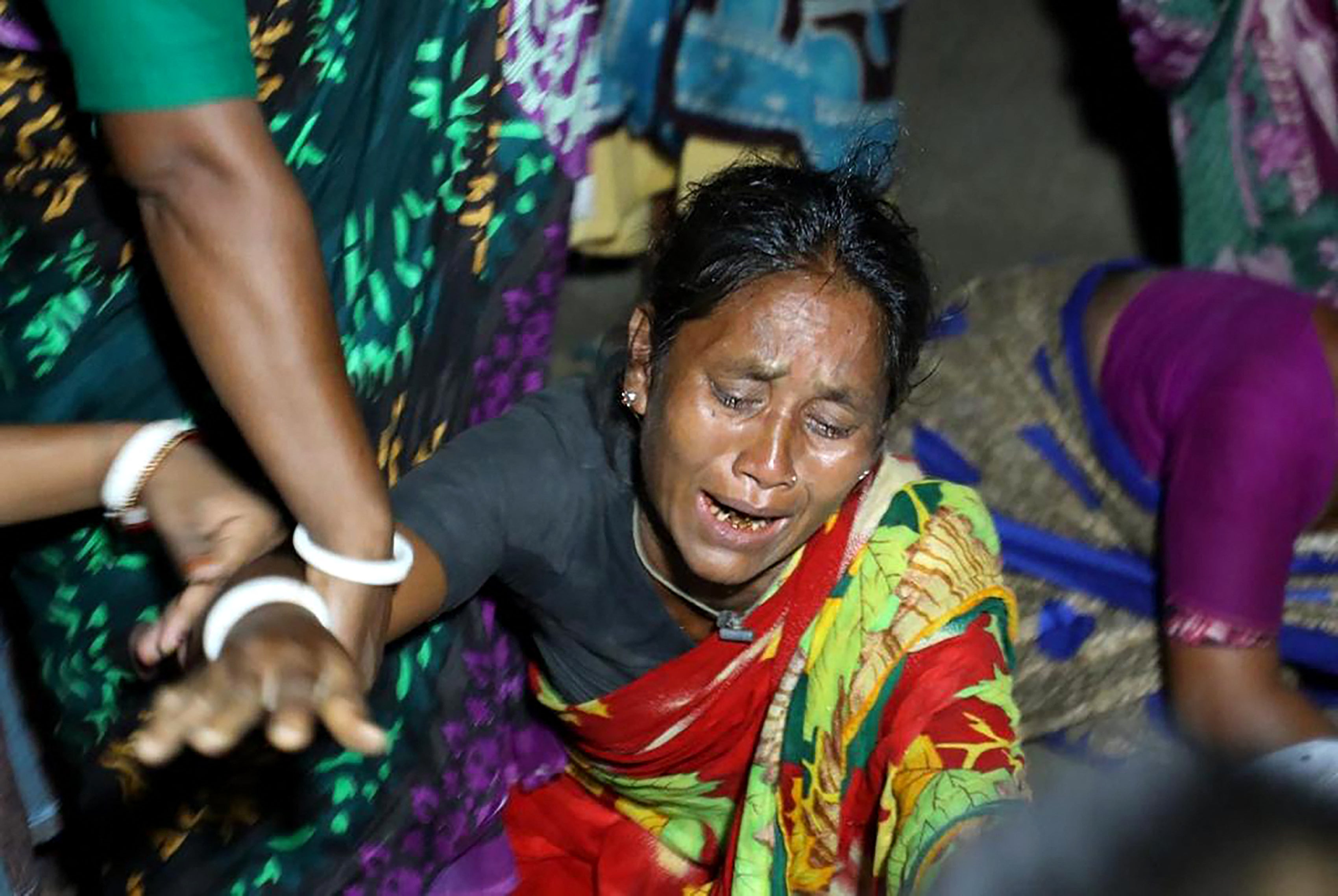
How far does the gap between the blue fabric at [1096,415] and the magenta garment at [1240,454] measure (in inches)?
1.6

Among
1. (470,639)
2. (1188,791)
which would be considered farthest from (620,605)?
(1188,791)

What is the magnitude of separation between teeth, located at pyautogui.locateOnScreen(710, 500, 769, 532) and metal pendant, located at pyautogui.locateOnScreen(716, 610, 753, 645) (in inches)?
5.3

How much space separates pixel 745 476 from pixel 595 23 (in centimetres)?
54

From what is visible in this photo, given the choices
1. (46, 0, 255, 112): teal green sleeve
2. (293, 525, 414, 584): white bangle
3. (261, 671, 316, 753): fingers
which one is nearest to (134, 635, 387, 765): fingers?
(261, 671, 316, 753): fingers

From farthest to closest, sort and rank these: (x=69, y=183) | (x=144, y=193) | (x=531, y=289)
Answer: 1. (x=531, y=289)
2. (x=69, y=183)
3. (x=144, y=193)

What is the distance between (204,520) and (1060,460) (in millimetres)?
1275

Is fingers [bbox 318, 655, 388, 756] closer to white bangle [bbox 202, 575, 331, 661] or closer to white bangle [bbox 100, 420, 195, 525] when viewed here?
white bangle [bbox 202, 575, 331, 661]

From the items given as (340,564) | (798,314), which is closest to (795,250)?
(798,314)

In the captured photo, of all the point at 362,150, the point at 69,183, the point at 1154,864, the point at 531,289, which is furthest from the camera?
the point at 531,289

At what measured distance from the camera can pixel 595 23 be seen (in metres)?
1.84

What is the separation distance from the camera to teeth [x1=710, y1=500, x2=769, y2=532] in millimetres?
1622

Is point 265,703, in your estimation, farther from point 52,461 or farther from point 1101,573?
point 1101,573

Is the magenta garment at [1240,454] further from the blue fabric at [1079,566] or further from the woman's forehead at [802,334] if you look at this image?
the woman's forehead at [802,334]

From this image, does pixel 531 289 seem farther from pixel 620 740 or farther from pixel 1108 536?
pixel 1108 536
